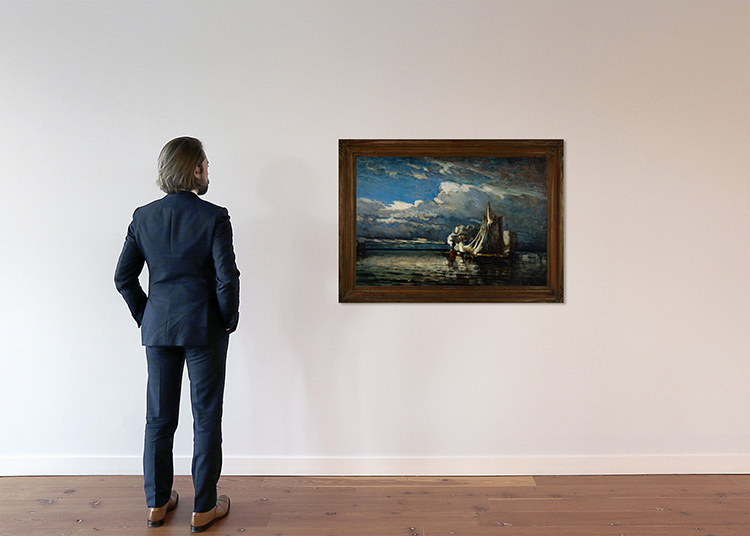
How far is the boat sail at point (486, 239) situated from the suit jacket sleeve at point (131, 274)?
1.60m

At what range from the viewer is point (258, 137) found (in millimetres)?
2574

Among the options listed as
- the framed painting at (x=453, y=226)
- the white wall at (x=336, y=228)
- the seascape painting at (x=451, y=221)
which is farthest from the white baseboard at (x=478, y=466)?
the seascape painting at (x=451, y=221)

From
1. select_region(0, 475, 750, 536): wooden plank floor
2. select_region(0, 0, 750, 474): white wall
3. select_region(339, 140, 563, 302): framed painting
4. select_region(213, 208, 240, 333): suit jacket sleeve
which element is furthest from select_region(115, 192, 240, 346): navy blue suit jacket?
select_region(0, 475, 750, 536): wooden plank floor

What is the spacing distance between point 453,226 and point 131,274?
5.44 feet


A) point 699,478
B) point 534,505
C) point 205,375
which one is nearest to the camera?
point 205,375

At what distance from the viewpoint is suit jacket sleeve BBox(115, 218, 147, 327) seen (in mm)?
2088

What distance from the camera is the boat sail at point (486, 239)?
103 inches

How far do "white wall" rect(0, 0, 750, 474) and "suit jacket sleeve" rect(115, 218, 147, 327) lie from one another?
55cm

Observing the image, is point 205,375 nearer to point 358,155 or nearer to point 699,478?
point 358,155

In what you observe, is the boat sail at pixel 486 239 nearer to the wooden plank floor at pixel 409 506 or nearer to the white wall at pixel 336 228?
the white wall at pixel 336 228

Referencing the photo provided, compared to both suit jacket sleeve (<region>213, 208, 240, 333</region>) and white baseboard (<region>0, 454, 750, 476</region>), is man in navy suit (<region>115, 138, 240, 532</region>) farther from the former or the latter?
white baseboard (<region>0, 454, 750, 476</region>)

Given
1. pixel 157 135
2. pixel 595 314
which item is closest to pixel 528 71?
pixel 595 314

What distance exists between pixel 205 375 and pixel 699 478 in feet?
8.76

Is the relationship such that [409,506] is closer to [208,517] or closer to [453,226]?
[208,517]
